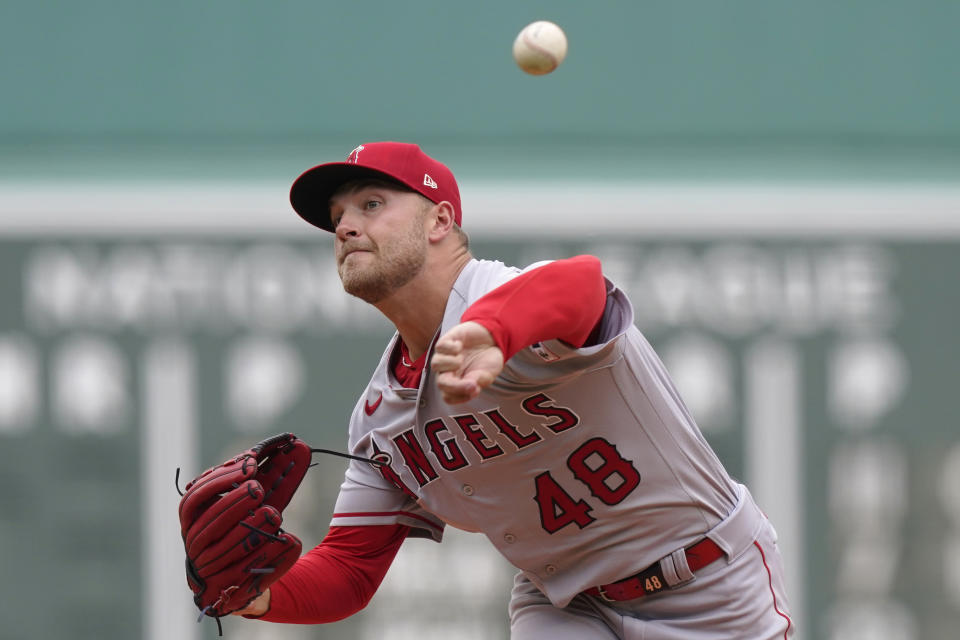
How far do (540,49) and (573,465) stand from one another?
54.1 inches

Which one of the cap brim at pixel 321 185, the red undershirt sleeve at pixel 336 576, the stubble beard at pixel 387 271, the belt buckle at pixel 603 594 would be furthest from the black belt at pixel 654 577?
the cap brim at pixel 321 185

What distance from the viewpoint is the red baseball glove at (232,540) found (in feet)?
8.07

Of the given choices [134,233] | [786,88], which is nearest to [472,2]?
[786,88]

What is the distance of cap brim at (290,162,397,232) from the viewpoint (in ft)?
8.52

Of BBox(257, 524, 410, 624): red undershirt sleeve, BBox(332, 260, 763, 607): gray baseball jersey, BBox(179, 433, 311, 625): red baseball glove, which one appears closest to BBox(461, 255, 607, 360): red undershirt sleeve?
BBox(332, 260, 763, 607): gray baseball jersey

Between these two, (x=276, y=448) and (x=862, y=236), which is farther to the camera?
(x=862, y=236)

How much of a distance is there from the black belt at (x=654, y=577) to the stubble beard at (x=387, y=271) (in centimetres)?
70

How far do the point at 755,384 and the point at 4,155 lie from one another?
3221mm

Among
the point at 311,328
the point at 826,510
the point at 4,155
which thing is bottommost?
the point at 826,510

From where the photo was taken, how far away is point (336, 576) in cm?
275

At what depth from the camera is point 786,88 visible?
225 inches

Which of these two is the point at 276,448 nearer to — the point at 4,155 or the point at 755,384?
the point at 755,384

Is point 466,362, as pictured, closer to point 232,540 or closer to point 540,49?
point 232,540

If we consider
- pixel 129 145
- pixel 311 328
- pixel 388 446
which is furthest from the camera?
pixel 129 145
